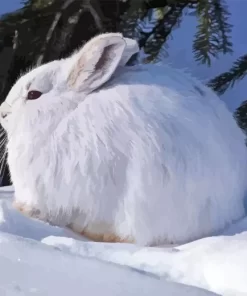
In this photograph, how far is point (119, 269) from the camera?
303 mm

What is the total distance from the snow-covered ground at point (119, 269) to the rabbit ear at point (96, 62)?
161 millimetres

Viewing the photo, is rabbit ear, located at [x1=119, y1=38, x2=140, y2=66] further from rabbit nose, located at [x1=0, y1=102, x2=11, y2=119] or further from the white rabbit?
rabbit nose, located at [x1=0, y1=102, x2=11, y2=119]

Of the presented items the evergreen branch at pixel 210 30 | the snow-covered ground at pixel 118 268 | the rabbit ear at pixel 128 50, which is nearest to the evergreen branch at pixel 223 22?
the evergreen branch at pixel 210 30

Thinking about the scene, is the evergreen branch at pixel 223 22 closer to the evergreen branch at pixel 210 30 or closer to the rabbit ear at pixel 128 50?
the evergreen branch at pixel 210 30

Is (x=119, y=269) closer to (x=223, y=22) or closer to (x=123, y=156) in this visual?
(x=123, y=156)

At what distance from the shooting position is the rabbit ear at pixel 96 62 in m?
0.47

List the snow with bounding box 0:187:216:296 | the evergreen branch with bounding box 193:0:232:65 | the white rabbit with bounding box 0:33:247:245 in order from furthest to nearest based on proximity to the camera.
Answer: the evergreen branch with bounding box 193:0:232:65, the white rabbit with bounding box 0:33:247:245, the snow with bounding box 0:187:216:296

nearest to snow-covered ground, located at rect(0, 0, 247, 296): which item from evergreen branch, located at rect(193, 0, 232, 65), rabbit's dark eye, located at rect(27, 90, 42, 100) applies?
rabbit's dark eye, located at rect(27, 90, 42, 100)

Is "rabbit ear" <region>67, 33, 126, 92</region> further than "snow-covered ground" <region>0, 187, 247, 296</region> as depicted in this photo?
Yes

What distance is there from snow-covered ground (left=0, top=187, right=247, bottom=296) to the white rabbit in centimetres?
7

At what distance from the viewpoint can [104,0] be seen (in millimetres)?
805

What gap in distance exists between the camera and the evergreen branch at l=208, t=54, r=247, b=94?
0.76 meters

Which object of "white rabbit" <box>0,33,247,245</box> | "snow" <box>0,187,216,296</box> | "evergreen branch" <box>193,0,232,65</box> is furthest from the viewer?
"evergreen branch" <box>193,0,232,65</box>

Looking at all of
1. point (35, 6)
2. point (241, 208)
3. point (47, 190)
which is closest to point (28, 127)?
point (47, 190)
